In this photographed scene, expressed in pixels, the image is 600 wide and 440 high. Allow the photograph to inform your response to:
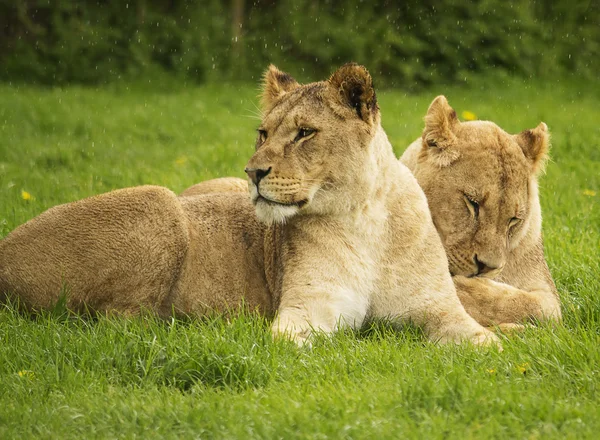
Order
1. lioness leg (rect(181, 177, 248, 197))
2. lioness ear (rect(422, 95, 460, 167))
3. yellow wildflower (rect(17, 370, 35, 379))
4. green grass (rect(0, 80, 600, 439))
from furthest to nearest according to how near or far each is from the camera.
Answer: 1. lioness leg (rect(181, 177, 248, 197))
2. lioness ear (rect(422, 95, 460, 167))
3. yellow wildflower (rect(17, 370, 35, 379))
4. green grass (rect(0, 80, 600, 439))

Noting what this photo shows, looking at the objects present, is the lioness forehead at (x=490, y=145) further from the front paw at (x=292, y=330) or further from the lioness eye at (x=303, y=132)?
the front paw at (x=292, y=330)

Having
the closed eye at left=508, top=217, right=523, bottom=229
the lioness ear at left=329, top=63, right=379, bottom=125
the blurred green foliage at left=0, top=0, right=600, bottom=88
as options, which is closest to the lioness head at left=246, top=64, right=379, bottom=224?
the lioness ear at left=329, top=63, right=379, bottom=125

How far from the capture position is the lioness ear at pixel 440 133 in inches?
214

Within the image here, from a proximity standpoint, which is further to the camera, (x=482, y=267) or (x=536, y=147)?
(x=536, y=147)

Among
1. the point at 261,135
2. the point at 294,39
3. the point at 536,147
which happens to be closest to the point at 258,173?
the point at 261,135

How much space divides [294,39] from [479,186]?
1108 cm

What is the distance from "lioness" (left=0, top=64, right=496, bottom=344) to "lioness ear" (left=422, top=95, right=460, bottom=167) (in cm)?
28

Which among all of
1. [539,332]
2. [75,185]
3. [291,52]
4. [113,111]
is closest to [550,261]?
[539,332]

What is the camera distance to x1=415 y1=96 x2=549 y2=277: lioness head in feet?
17.0

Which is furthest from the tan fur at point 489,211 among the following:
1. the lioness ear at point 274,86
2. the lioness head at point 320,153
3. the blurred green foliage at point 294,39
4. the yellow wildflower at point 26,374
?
the blurred green foliage at point 294,39

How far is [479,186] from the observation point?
204 inches

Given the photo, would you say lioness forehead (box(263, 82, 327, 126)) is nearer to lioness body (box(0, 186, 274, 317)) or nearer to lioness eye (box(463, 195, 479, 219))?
lioness body (box(0, 186, 274, 317))

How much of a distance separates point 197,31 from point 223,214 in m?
10.8

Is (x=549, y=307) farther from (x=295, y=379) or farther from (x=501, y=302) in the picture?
(x=295, y=379)
